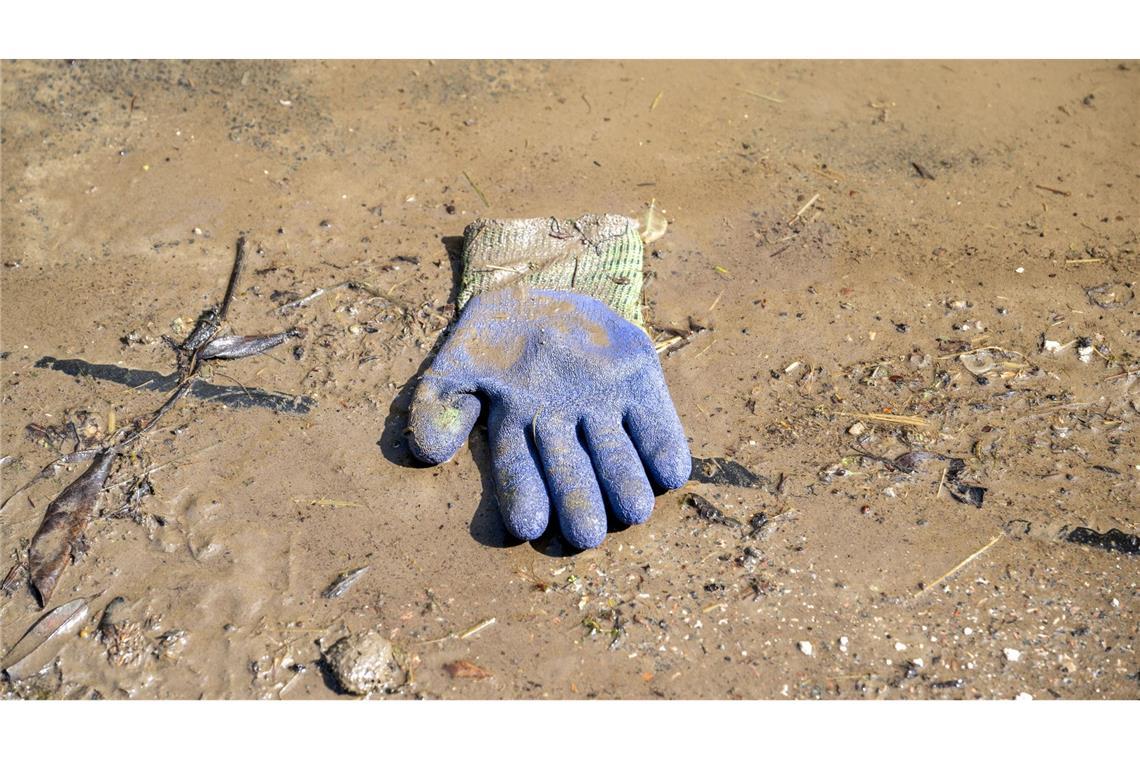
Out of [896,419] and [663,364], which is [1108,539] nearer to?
[896,419]

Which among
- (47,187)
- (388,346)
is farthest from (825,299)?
(47,187)

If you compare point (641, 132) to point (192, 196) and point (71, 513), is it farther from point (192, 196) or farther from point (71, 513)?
point (71, 513)

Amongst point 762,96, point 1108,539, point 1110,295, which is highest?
point 762,96

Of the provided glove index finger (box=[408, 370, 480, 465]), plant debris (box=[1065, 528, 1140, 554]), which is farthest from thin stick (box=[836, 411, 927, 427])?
glove index finger (box=[408, 370, 480, 465])

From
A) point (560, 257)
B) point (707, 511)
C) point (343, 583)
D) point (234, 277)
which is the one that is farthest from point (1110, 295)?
point (234, 277)

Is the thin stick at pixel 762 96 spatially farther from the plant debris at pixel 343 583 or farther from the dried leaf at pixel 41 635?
the dried leaf at pixel 41 635

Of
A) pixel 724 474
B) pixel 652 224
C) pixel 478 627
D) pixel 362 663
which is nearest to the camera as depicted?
pixel 362 663

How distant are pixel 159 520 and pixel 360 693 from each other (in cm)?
84

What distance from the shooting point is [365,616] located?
2527 millimetres

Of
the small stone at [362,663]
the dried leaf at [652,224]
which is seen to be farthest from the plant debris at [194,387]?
the dried leaf at [652,224]

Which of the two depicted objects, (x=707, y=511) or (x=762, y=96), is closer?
(x=707, y=511)

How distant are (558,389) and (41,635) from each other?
1.56 metres

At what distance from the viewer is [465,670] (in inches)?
95.3

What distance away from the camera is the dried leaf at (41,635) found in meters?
2.44
